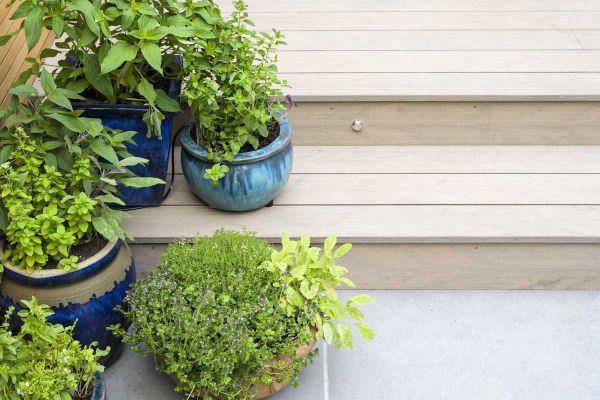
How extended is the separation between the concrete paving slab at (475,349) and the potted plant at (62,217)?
73 cm

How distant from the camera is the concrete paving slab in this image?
228 centimetres

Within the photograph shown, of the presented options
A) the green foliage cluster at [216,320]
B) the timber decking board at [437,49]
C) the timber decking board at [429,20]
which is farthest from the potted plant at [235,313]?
the timber decking board at [429,20]

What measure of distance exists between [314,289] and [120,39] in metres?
0.94

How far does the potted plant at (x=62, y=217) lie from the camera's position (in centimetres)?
205

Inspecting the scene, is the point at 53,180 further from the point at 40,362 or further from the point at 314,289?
the point at 314,289

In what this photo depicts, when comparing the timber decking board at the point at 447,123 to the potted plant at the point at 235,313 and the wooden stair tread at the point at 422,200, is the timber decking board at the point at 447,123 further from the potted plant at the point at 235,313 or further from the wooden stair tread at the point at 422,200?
the potted plant at the point at 235,313

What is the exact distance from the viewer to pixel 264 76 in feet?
7.82

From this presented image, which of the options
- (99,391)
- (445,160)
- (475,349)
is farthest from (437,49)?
(99,391)

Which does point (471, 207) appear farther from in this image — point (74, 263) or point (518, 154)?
point (74, 263)

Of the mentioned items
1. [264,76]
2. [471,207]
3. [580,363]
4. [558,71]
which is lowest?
[580,363]

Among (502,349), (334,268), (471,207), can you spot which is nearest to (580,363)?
Answer: (502,349)

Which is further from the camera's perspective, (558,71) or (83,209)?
(558,71)

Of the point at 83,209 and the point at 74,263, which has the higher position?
the point at 83,209

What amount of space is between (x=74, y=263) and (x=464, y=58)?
1.73 meters
